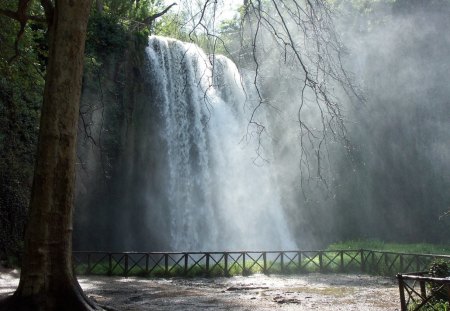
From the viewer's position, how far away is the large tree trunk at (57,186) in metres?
5.45

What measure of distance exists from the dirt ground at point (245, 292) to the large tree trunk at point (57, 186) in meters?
2.93

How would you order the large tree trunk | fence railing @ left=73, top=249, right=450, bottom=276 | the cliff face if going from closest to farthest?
1. the large tree trunk
2. fence railing @ left=73, top=249, right=450, bottom=276
3. the cliff face

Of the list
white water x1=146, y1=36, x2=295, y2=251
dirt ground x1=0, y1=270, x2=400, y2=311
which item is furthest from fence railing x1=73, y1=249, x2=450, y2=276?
white water x1=146, y1=36, x2=295, y2=251

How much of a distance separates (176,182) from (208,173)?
5.29ft

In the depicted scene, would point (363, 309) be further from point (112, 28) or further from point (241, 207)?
point (112, 28)

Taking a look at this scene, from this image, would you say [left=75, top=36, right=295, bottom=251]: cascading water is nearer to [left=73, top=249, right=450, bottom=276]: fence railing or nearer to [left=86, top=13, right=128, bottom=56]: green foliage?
[left=86, top=13, right=128, bottom=56]: green foliage

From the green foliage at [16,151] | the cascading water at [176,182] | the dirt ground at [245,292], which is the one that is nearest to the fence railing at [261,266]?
the dirt ground at [245,292]

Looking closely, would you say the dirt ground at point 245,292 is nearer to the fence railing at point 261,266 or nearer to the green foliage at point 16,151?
the fence railing at point 261,266

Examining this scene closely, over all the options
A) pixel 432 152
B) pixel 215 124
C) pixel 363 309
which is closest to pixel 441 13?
pixel 432 152

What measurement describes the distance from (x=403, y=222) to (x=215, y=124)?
37.2ft

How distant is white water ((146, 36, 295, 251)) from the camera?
845 inches

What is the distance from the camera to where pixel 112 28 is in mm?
20703

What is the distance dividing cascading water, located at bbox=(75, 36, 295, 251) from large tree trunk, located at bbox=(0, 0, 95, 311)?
1482cm

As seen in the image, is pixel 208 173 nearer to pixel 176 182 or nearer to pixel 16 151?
pixel 176 182
